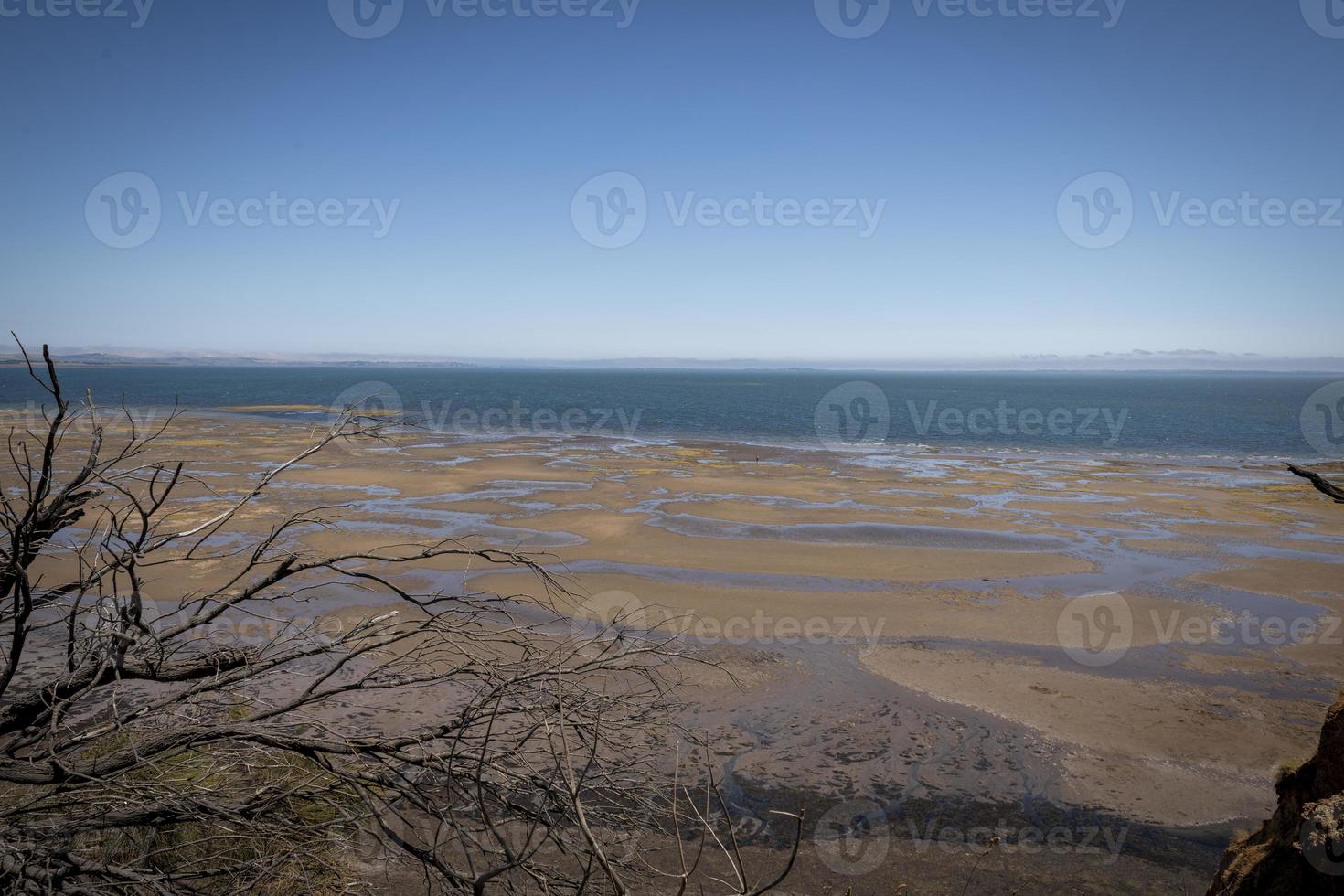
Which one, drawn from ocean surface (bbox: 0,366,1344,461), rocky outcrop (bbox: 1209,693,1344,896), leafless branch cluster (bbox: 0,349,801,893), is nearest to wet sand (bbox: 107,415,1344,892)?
leafless branch cluster (bbox: 0,349,801,893)

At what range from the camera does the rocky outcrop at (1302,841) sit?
13.5ft

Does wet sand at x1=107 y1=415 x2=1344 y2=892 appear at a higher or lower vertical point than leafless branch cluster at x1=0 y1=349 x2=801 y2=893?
lower

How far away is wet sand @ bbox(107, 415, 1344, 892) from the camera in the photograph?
8.73 meters

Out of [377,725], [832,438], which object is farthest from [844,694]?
[832,438]

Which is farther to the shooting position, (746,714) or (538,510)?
(538,510)

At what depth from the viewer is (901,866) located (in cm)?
709

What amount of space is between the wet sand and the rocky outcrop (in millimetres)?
2691

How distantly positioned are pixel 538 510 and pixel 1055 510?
17.2 meters

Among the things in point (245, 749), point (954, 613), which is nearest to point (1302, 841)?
point (245, 749)

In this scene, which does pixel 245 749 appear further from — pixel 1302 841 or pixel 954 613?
pixel 954 613

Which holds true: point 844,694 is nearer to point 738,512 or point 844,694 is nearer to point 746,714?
point 746,714

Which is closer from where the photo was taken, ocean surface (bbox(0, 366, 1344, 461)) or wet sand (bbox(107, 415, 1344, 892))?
wet sand (bbox(107, 415, 1344, 892))

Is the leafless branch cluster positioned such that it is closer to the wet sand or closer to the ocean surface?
the wet sand

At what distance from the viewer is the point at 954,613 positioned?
14.8m
